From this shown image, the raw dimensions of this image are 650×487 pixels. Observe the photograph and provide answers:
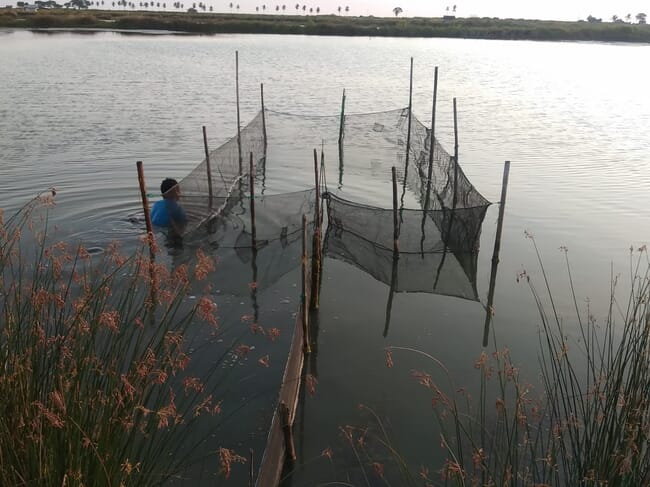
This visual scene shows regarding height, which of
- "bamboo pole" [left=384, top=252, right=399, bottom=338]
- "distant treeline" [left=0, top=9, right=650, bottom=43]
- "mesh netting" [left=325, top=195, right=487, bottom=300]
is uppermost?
"distant treeline" [left=0, top=9, right=650, bottom=43]

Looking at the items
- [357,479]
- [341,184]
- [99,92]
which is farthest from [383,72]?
[357,479]

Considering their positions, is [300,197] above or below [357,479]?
above

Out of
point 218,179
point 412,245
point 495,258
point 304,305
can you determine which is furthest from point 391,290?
point 218,179

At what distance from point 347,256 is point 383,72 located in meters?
29.0

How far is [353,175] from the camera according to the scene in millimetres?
15156

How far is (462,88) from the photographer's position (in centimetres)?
3111

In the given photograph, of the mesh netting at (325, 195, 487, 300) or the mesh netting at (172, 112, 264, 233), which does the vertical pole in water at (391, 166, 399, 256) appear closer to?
the mesh netting at (325, 195, 487, 300)

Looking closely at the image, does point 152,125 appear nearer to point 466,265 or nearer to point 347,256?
point 347,256

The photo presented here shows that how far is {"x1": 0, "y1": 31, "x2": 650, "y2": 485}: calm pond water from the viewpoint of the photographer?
21.2ft

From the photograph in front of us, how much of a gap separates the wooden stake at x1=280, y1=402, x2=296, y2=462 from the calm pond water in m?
0.26

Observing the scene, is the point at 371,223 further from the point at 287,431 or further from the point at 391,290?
the point at 287,431

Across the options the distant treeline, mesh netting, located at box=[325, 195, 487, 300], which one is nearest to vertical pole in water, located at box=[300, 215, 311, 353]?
mesh netting, located at box=[325, 195, 487, 300]

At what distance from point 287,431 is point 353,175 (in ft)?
36.6

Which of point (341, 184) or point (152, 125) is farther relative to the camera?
point (152, 125)
